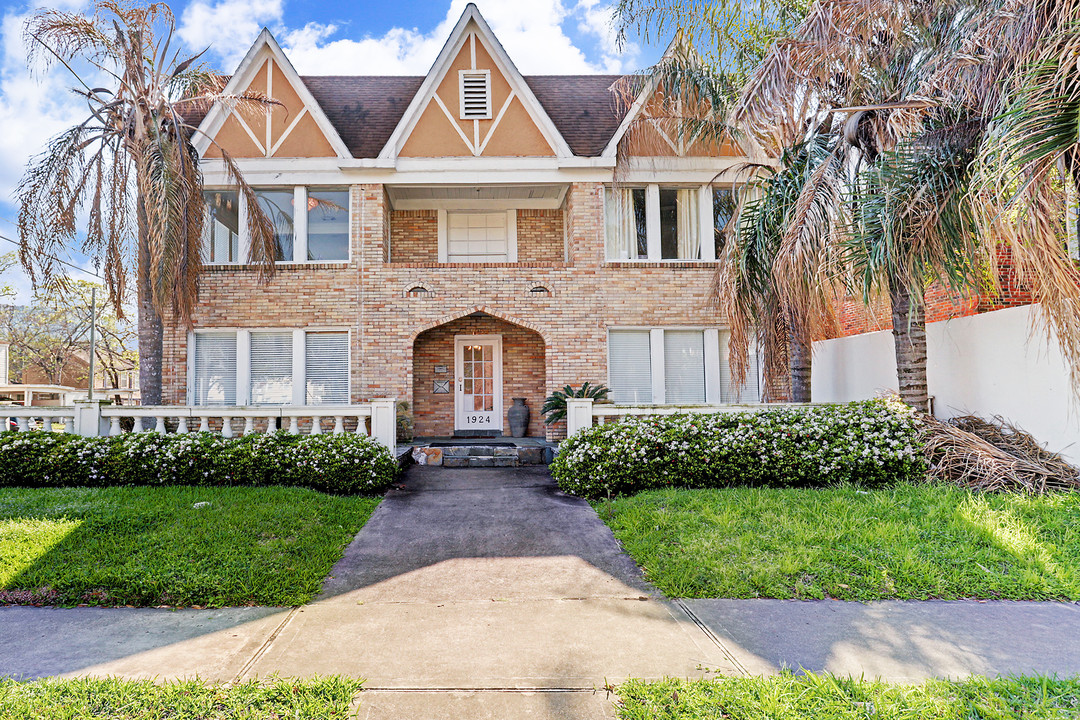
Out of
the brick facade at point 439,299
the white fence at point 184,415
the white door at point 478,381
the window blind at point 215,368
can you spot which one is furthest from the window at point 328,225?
the white fence at point 184,415

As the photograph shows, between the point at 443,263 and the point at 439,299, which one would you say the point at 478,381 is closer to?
the point at 439,299

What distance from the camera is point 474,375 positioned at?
42.7 feet

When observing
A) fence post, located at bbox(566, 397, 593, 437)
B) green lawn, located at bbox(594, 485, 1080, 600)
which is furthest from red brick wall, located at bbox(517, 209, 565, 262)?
green lawn, located at bbox(594, 485, 1080, 600)

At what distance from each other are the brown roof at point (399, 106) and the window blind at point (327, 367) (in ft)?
12.7

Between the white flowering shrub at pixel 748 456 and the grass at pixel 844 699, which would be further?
the white flowering shrub at pixel 748 456

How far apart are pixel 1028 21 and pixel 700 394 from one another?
7856mm

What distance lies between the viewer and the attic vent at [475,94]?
11688 mm

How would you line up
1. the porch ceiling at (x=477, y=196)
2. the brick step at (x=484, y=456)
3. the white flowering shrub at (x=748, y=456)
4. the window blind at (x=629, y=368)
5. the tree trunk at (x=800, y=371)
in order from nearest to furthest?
1. the white flowering shrub at (x=748, y=456)
2. the brick step at (x=484, y=456)
3. the tree trunk at (x=800, y=371)
4. the window blind at (x=629, y=368)
5. the porch ceiling at (x=477, y=196)

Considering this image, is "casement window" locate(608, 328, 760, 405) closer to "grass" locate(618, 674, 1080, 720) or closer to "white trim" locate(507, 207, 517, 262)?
"white trim" locate(507, 207, 517, 262)

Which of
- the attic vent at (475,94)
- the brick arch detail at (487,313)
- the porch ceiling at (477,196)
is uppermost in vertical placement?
the attic vent at (475,94)

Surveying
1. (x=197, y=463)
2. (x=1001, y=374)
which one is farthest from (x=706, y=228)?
(x=197, y=463)

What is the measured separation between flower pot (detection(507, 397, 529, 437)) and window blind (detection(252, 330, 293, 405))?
4.60m

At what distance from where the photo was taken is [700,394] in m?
11.7

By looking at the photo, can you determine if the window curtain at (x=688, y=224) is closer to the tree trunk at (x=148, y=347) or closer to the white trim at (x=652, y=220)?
the white trim at (x=652, y=220)
